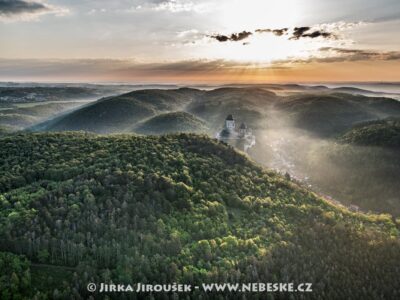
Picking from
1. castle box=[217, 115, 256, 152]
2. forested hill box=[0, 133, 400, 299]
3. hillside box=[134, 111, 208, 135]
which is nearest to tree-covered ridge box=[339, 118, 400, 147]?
castle box=[217, 115, 256, 152]

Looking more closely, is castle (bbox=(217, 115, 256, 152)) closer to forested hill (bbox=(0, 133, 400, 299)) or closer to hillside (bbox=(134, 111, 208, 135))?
forested hill (bbox=(0, 133, 400, 299))

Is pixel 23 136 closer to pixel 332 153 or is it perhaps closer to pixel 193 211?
pixel 193 211

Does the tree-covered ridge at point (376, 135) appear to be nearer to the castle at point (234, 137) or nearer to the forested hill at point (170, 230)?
the castle at point (234, 137)

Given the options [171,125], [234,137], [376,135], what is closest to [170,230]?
[234,137]

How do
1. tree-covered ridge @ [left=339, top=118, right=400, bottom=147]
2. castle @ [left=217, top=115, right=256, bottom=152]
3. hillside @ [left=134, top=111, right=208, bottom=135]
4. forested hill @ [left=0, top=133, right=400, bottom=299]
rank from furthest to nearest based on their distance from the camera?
hillside @ [left=134, top=111, right=208, bottom=135]
castle @ [left=217, top=115, right=256, bottom=152]
tree-covered ridge @ [left=339, top=118, right=400, bottom=147]
forested hill @ [left=0, top=133, right=400, bottom=299]

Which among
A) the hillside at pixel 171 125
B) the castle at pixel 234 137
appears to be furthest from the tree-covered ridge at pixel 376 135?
the hillside at pixel 171 125
